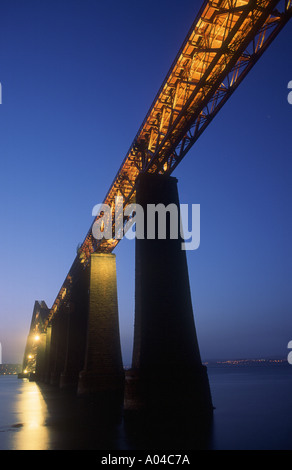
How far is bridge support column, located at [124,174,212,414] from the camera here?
39.3 ft

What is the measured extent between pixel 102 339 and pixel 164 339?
996 centimetres

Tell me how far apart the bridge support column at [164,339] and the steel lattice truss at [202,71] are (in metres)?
2.79

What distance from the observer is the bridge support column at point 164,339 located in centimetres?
1197

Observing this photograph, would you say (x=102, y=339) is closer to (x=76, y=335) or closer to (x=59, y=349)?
(x=76, y=335)

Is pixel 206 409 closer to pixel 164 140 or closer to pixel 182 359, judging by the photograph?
pixel 182 359

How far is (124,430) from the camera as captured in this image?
10.5 meters

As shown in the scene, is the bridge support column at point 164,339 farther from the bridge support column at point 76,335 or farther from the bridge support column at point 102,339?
the bridge support column at point 76,335

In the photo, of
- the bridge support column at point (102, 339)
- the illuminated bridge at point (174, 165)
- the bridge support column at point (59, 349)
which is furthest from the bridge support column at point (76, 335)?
the illuminated bridge at point (174, 165)

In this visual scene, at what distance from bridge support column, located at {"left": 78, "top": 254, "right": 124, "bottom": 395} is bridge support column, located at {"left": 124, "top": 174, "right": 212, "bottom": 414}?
9150 millimetres

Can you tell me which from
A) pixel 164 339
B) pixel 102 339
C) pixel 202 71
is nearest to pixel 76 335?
pixel 102 339

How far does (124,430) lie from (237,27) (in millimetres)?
12849

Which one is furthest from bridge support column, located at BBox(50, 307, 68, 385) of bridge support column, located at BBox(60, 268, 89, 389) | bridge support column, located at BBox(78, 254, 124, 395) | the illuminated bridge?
the illuminated bridge

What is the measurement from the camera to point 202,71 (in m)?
11.7
